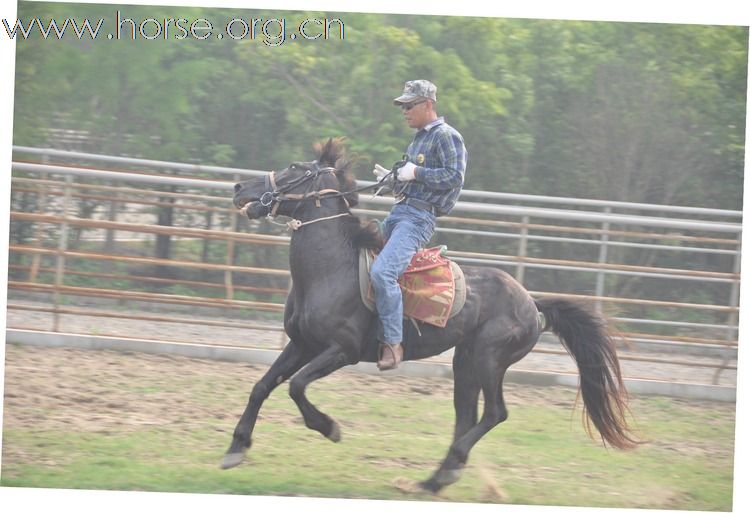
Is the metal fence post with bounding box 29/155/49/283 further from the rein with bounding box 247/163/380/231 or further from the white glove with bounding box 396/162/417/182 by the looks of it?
the white glove with bounding box 396/162/417/182

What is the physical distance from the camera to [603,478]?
673cm

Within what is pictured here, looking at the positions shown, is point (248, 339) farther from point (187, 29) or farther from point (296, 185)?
point (187, 29)

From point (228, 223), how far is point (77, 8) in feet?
10.3

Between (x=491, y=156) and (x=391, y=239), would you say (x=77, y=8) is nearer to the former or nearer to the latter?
(x=491, y=156)

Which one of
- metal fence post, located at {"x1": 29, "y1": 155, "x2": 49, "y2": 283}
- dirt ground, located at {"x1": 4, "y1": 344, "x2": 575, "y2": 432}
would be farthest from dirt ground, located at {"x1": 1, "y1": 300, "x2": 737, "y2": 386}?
dirt ground, located at {"x1": 4, "y1": 344, "x2": 575, "y2": 432}

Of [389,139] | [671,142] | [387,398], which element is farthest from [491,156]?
[387,398]

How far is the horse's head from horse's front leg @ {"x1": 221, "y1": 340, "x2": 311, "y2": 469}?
3.04ft

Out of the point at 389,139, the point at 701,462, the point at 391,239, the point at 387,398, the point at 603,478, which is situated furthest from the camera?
the point at 389,139

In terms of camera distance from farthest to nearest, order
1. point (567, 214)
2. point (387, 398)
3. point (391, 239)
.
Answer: point (567, 214) → point (387, 398) → point (391, 239)

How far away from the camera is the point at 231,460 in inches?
236

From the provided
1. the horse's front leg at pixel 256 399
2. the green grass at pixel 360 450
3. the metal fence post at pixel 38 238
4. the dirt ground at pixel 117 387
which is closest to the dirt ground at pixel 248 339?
the metal fence post at pixel 38 238

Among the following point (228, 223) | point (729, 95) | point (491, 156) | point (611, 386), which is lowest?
point (611, 386)

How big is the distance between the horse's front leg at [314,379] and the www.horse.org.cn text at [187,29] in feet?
22.0

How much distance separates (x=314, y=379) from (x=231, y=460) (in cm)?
73
